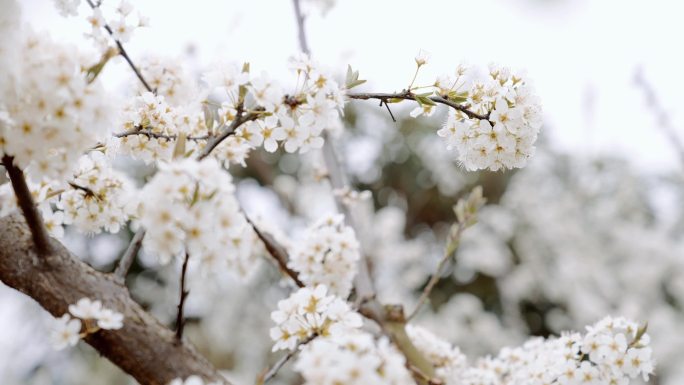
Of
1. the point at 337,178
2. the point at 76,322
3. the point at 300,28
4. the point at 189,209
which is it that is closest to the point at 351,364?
the point at 189,209

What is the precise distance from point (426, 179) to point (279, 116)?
17.3 ft

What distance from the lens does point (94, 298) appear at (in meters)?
0.88

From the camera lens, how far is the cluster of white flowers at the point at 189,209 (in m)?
0.64

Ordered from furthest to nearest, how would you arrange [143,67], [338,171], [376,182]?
[376,182], [338,171], [143,67]

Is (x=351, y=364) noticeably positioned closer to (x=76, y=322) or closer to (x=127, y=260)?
(x=76, y=322)

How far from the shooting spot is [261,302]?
4.91m

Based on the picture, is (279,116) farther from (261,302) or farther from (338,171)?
(261,302)

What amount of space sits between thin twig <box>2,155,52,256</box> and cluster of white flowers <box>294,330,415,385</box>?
15.9 inches

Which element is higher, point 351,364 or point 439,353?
point 439,353

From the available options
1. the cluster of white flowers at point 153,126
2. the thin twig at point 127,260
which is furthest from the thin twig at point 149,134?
the thin twig at point 127,260

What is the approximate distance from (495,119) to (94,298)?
633 millimetres

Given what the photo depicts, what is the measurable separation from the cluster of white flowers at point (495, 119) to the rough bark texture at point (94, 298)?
52cm

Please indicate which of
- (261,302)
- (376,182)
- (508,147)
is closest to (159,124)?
(508,147)

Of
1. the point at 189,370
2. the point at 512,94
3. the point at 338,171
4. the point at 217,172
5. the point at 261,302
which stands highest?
the point at 261,302
